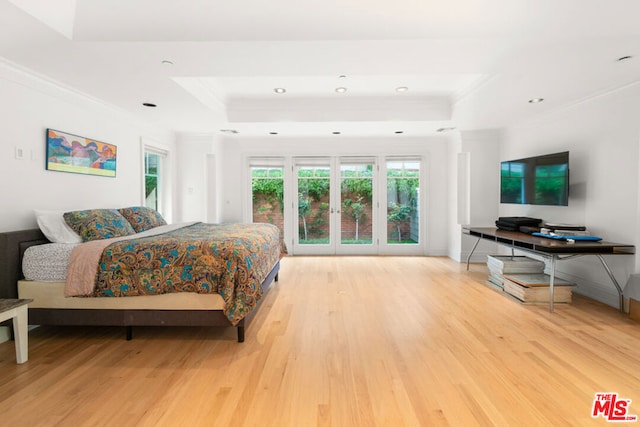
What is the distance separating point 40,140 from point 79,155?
46 centimetres

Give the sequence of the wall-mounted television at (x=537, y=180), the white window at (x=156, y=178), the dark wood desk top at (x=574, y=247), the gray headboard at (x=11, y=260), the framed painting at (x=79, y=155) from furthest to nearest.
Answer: the white window at (x=156, y=178) < the wall-mounted television at (x=537, y=180) < the framed painting at (x=79, y=155) < the dark wood desk top at (x=574, y=247) < the gray headboard at (x=11, y=260)

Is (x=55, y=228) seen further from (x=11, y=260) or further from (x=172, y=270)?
(x=172, y=270)

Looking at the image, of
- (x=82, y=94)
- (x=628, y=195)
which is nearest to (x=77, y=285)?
(x=82, y=94)

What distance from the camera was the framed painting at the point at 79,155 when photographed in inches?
127

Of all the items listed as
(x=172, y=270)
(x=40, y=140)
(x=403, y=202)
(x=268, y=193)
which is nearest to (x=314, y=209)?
(x=268, y=193)

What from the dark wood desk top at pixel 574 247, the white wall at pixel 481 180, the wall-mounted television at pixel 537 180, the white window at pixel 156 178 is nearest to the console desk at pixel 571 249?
the dark wood desk top at pixel 574 247

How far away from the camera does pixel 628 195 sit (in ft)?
10.7

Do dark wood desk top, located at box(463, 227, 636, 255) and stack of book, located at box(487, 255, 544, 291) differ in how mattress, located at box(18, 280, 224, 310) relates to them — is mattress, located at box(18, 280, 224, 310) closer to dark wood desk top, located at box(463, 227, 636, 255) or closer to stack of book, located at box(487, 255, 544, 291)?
dark wood desk top, located at box(463, 227, 636, 255)

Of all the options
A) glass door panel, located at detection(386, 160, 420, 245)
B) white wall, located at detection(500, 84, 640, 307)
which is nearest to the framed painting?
glass door panel, located at detection(386, 160, 420, 245)

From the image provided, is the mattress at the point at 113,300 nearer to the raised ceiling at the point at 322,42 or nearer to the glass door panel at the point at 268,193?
the raised ceiling at the point at 322,42

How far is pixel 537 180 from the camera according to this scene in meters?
4.22

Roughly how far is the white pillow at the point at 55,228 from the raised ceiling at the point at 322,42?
126 centimetres

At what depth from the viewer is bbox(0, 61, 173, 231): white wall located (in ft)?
9.22

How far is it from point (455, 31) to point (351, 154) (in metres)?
4.06
